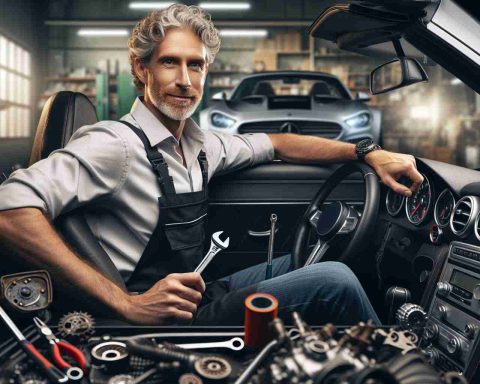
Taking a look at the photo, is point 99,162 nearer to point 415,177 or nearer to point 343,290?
point 343,290

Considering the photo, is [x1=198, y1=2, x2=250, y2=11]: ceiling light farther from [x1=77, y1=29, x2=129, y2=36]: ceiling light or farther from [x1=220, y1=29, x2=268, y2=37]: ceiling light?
[x1=77, y1=29, x2=129, y2=36]: ceiling light

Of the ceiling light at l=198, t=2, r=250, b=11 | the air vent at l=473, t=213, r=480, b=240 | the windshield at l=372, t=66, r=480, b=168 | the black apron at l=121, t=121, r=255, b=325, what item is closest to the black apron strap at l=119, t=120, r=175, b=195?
the black apron at l=121, t=121, r=255, b=325

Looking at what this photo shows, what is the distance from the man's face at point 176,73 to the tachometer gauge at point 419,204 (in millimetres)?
757

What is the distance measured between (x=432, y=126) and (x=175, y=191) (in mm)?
12604

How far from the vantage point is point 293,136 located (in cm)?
202

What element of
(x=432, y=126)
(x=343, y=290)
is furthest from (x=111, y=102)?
(x=343, y=290)

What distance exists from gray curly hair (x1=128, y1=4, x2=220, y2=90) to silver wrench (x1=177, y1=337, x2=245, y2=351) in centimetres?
101

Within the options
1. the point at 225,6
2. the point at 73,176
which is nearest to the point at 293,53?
the point at 225,6

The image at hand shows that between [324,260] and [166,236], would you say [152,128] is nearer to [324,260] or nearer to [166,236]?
[166,236]

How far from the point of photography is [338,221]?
60.3 inches

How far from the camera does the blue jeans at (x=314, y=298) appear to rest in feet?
4.30

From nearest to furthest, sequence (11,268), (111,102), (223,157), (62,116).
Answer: (11,268)
(62,116)
(223,157)
(111,102)

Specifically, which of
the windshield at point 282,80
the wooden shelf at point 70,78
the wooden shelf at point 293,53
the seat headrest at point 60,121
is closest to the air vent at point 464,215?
A: the seat headrest at point 60,121

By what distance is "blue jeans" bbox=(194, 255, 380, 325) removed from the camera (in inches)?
51.6
